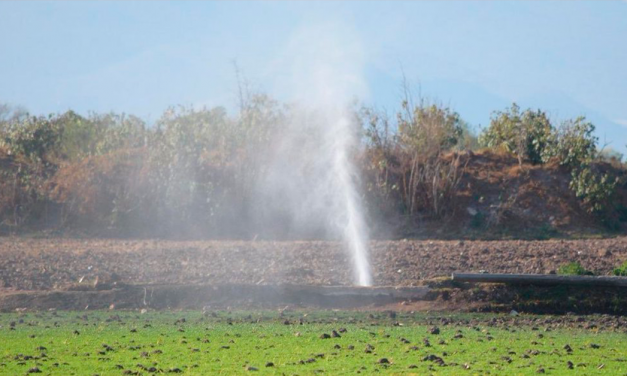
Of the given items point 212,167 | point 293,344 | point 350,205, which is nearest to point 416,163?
point 350,205

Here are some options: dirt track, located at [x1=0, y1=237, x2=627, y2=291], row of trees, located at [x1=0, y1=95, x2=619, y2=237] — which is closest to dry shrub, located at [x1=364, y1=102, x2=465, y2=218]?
row of trees, located at [x1=0, y1=95, x2=619, y2=237]

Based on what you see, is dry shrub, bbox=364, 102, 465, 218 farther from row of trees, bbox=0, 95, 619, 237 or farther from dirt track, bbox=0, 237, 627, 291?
dirt track, bbox=0, 237, 627, 291

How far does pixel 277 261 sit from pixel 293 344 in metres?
7.34

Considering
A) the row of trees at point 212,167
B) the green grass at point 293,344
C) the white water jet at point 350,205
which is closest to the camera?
the green grass at point 293,344

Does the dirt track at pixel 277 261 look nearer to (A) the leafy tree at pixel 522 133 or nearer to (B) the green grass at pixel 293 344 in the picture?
(B) the green grass at pixel 293 344

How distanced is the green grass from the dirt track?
263 cm

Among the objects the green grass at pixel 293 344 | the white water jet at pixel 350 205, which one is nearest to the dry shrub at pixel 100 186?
the white water jet at pixel 350 205

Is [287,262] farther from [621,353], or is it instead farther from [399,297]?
[621,353]

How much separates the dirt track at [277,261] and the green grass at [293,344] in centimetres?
263

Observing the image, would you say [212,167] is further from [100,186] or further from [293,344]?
[293,344]

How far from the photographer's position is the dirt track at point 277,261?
16531mm

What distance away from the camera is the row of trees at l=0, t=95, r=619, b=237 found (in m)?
23.7

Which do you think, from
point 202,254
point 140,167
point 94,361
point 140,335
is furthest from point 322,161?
point 94,361

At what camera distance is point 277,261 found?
1808 centimetres
